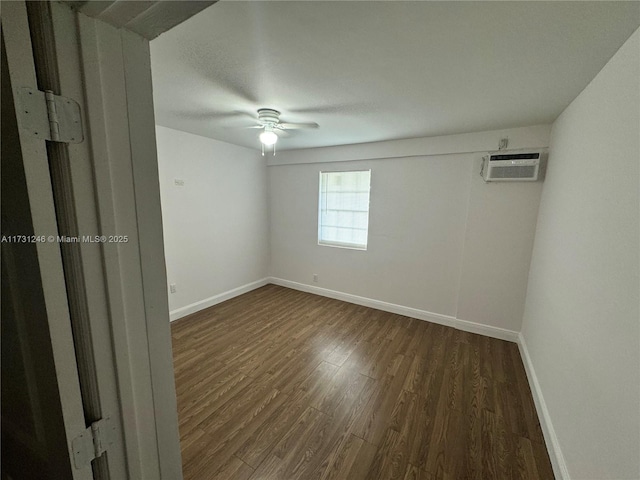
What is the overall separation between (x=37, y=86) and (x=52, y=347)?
0.62 m

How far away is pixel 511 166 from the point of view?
254 centimetres

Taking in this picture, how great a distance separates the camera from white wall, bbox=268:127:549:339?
2688 mm

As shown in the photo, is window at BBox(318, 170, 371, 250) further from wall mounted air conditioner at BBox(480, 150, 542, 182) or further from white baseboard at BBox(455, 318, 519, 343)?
white baseboard at BBox(455, 318, 519, 343)

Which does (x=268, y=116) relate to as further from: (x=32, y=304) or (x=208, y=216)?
(x=32, y=304)

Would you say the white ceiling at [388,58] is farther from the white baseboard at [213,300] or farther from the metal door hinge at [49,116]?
the white baseboard at [213,300]

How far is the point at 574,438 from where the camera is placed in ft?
4.25

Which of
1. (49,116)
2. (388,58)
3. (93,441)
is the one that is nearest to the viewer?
(49,116)

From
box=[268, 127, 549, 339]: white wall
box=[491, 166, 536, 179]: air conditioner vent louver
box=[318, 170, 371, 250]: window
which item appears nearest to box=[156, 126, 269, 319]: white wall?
box=[268, 127, 549, 339]: white wall

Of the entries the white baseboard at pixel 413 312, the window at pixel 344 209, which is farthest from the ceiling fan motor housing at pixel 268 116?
the white baseboard at pixel 413 312

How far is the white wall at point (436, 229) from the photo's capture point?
106 inches

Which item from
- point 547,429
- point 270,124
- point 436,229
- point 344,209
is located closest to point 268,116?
point 270,124

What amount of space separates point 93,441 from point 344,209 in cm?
349

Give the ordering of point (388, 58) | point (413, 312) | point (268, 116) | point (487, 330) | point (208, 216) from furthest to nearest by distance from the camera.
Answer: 1. point (208, 216)
2. point (413, 312)
3. point (487, 330)
4. point (268, 116)
5. point (388, 58)

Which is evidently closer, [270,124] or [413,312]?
[270,124]
